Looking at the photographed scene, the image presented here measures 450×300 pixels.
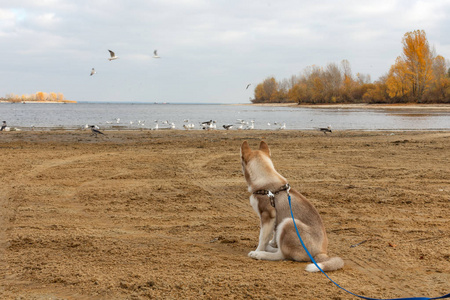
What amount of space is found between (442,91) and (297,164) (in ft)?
288

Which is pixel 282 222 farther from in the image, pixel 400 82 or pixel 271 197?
pixel 400 82

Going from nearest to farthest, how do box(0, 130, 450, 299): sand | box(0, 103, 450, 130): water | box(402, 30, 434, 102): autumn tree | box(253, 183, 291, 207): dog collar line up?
box(0, 130, 450, 299): sand, box(253, 183, 291, 207): dog collar, box(0, 103, 450, 130): water, box(402, 30, 434, 102): autumn tree

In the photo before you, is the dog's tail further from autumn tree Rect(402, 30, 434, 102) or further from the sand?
autumn tree Rect(402, 30, 434, 102)

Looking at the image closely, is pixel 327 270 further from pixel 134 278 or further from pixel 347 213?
pixel 347 213

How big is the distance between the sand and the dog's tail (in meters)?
A: 0.12

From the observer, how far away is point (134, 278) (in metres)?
4.48

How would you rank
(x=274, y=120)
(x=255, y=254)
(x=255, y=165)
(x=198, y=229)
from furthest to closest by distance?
(x=274, y=120) → (x=198, y=229) → (x=255, y=165) → (x=255, y=254)

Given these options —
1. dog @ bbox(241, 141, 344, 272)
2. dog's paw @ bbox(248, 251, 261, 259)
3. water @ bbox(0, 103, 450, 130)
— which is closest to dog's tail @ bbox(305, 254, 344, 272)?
dog @ bbox(241, 141, 344, 272)

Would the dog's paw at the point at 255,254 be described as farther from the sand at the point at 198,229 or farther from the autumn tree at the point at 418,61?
the autumn tree at the point at 418,61

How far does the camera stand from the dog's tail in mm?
4617

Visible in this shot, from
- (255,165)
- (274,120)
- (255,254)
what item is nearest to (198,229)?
(255,254)

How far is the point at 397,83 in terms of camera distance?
289ft

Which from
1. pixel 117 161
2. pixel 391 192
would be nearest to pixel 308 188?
pixel 391 192

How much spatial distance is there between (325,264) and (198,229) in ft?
8.42
